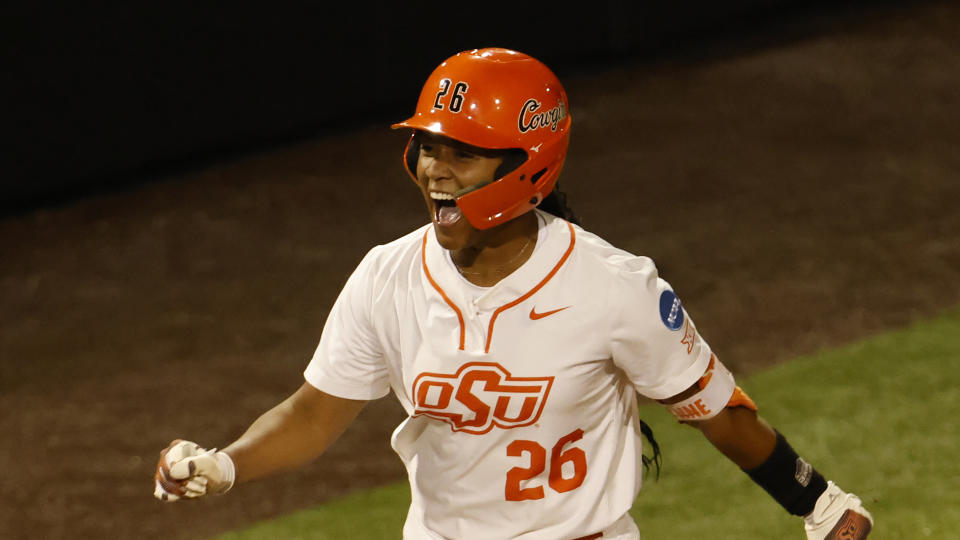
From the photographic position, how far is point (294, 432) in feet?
10.4

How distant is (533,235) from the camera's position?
9.89 ft

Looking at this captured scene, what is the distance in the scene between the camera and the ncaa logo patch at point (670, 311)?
289 cm

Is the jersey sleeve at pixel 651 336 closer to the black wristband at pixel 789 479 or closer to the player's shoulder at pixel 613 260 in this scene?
the player's shoulder at pixel 613 260

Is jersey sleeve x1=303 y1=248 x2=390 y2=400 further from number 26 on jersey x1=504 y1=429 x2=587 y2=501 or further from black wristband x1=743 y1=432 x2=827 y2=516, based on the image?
black wristband x1=743 y1=432 x2=827 y2=516

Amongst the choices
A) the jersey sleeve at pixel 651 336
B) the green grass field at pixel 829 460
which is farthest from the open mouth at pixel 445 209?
the green grass field at pixel 829 460

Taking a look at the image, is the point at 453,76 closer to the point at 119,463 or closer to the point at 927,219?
the point at 119,463

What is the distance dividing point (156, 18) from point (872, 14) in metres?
6.66

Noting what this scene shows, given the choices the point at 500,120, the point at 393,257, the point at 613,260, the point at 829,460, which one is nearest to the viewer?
the point at 500,120

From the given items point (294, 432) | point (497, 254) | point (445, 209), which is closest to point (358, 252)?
point (294, 432)

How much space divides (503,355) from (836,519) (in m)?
0.96

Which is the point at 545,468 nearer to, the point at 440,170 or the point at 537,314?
the point at 537,314

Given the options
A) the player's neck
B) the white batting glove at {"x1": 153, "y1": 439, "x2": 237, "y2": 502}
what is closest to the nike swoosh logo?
the player's neck

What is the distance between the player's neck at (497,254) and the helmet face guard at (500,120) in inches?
3.0

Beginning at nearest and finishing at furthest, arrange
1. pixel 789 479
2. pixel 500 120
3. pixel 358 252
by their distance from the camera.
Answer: pixel 500 120 < pixel 789 479 < pixel 358 252
